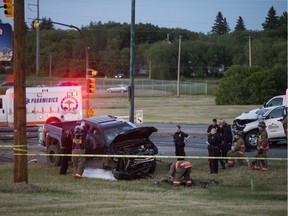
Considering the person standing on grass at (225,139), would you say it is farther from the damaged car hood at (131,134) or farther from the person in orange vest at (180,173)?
the person in orange vest at (180,173)

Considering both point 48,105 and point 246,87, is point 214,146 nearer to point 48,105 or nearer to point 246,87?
point 48,105

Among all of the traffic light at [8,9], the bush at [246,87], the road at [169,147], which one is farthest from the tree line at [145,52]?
the traffic light at [8,9]

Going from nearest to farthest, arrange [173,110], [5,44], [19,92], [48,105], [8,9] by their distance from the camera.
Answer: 1. [19,92]
2. [8,9]
3. [5,44]
4. [48,105]
5. [173,110]

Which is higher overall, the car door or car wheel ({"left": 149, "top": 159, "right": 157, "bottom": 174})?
the car door

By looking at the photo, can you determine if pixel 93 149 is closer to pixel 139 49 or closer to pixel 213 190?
pixel 213 190

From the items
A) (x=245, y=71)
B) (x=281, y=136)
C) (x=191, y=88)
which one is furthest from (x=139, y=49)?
(x=281, y=136)

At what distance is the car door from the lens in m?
23.5

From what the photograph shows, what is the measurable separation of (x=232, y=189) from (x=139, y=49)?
112391mm

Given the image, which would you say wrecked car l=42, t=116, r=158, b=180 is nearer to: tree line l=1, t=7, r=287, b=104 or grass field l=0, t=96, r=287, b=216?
grass field l=0, t=96, r=287, b=216

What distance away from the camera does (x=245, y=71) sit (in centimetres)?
6188

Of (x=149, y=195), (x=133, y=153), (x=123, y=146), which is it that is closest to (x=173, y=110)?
(x=123, y=146)

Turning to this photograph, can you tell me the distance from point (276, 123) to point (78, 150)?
9799 millimetres

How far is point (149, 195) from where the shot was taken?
516 inches

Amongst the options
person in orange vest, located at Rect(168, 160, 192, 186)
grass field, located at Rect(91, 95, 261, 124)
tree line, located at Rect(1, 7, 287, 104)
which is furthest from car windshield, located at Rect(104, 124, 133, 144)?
tree line, located at Rect(1, 7, 287, 104)
